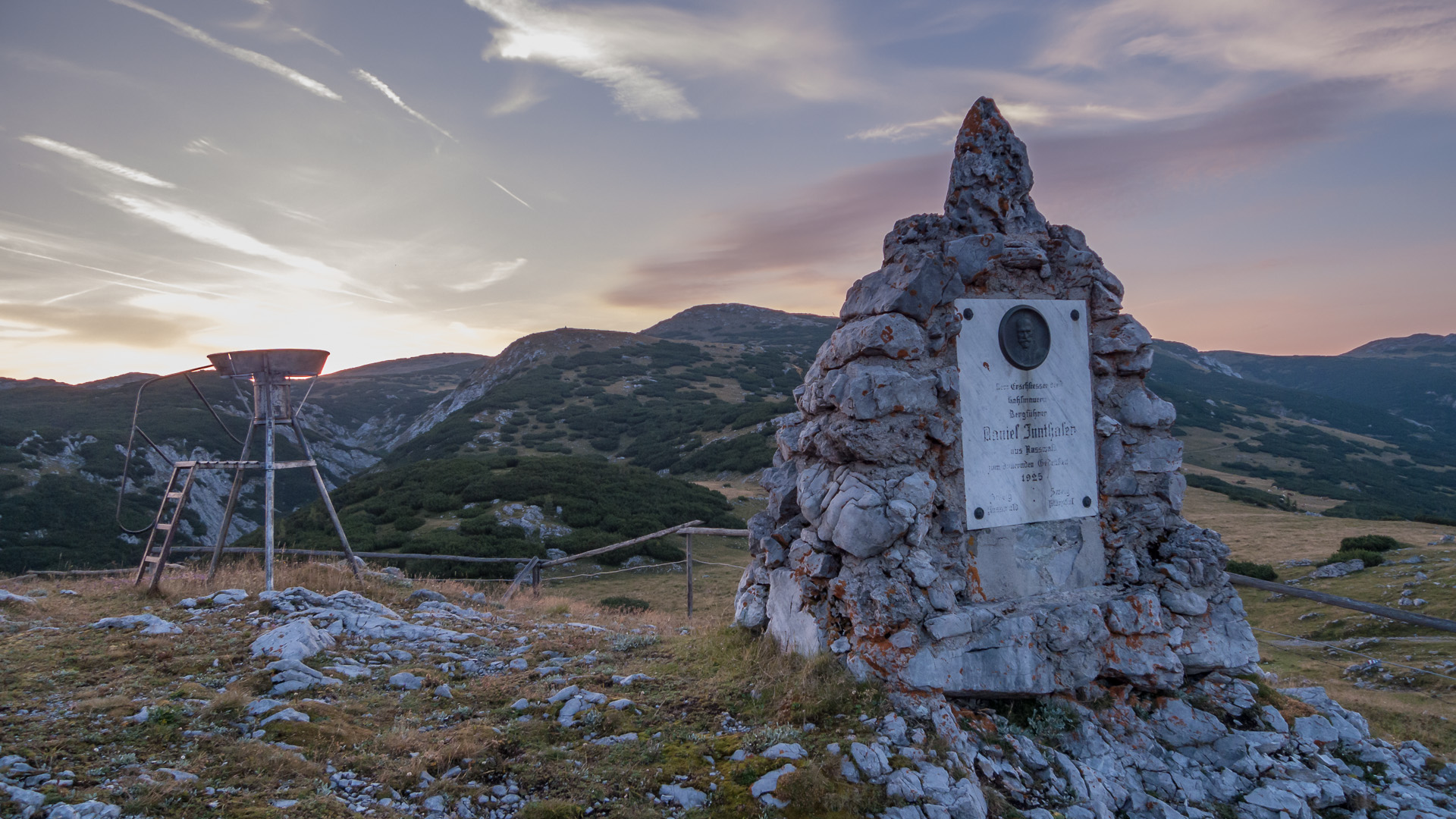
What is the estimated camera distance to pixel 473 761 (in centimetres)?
435

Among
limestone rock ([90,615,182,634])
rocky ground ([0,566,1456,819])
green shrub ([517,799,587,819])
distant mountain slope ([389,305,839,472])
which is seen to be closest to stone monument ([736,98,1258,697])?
rocky ground ([0,566,1456,819])

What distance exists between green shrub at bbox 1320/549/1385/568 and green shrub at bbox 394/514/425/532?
2420cm

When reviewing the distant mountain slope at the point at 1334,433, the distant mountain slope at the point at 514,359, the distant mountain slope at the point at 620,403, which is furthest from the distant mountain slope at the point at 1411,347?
the distant mountain slope at the point at 514,359

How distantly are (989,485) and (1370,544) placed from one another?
61.4ft

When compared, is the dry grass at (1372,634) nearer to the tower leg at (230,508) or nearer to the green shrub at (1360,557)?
the green shrub at (1360,557)

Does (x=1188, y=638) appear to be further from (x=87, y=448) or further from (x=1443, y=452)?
(x=1443, y=452)

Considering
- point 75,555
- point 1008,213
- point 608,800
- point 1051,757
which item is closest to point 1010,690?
point 1051,757

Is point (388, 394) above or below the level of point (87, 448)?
above

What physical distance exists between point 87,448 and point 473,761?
1923 inches

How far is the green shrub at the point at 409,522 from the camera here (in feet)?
71.0

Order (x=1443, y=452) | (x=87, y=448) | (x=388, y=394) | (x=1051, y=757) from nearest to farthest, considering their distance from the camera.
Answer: (x=1051, y=757), (x=87, y=448), (x=1443, y=452), (x=388, y=394)

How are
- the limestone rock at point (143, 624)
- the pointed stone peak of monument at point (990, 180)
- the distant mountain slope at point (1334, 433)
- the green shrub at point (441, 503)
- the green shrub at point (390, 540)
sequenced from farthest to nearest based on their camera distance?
the distant mountain slope at point (1334, 433), the green shrub at point (441, 503), the green shrub at point (390, 540), the limestone rock at point (143, 624), the pointed stone peak of monument at point (990, 180)

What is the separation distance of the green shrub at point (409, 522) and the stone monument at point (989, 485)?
1809cm

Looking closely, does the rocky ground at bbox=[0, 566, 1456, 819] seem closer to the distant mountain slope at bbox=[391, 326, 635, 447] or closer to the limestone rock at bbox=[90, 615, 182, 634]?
the limestone rock at bbox=[90, 615, 182, 634]
